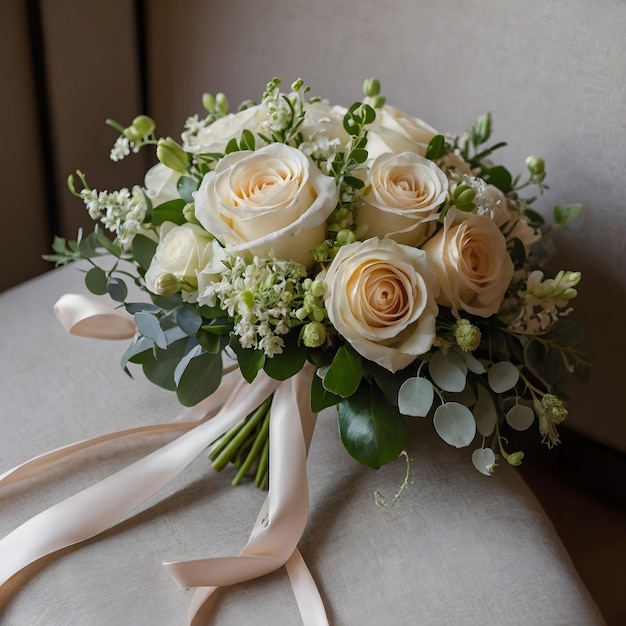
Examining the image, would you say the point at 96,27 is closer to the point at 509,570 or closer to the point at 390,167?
the point at 390,167

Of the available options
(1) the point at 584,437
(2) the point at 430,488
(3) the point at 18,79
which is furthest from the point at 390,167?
(3) the point at 18,79

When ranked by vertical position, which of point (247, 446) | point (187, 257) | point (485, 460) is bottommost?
point (247, 446)

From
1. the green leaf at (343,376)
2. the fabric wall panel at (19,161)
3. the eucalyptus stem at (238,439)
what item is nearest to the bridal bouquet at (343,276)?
the green leaf at (343,376)

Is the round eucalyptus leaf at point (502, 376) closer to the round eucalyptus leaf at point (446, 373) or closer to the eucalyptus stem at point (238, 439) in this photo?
the round eucalyptus leaf at point (446, 373)

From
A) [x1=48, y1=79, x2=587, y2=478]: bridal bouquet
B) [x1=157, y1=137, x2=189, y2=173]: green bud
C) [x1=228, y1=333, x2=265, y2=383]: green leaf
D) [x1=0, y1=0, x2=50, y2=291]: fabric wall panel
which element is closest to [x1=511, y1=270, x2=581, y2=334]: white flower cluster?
[x1=48, y1=79, x2=587, y2=478]: bridal bouquet

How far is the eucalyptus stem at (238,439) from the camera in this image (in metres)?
0.72

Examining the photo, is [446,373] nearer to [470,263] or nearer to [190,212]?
[470,263]

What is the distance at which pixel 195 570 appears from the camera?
22.7 inches

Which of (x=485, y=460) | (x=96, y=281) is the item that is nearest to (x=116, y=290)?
(x=96, y=281)

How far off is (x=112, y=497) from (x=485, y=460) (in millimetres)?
328

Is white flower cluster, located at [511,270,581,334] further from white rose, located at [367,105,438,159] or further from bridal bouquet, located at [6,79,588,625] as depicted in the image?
white rose, located at [367,105,438,159]

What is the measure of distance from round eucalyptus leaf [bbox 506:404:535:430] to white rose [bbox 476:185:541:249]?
6.4 inches

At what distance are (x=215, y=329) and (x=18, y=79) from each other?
0.66m

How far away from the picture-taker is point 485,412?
0.61 metres
